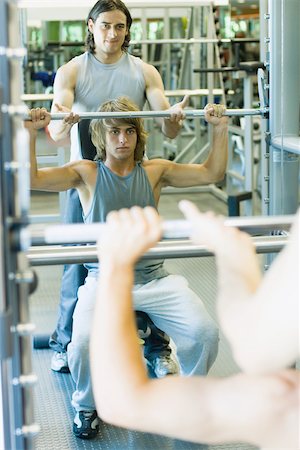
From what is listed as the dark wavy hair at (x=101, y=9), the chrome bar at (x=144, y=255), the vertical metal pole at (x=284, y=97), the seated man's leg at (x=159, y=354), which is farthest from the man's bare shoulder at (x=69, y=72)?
the chrome bar at (x=144, y=255)

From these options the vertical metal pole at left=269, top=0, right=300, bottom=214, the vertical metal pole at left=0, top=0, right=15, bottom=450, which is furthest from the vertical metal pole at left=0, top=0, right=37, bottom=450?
the vertical metal pole at left=269, top=0, right=300, bottom=214

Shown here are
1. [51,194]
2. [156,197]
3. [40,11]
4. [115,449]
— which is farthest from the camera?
[51,194]

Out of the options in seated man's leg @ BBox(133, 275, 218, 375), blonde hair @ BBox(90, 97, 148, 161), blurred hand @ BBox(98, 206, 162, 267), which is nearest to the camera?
blurred hand @ BBox(98, 206, 162, 267)

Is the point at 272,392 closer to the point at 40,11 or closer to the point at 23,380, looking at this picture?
the point at 23,380

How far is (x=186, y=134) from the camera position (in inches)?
343

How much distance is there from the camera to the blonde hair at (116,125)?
3.06 meters

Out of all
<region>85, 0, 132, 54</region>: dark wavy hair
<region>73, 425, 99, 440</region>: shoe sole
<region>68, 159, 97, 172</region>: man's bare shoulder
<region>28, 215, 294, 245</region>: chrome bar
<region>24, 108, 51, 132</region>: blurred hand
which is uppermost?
<region>85, 0, 132, 54</region>: dark wavy hair

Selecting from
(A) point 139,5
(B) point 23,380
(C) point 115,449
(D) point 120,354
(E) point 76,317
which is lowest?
(C) point 115,449

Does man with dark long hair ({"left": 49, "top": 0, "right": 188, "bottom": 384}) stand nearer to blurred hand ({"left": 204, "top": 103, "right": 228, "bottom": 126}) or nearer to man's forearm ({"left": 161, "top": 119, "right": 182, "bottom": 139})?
man's forearm ({"left": 161, "top": 119, "right": 182, "bottom": 139})

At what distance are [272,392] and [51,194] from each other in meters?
6.72

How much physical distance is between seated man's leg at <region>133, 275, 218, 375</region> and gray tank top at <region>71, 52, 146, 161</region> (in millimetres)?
890

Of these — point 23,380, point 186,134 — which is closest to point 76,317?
point 23,380

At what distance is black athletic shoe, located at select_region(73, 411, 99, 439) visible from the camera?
2896 mm

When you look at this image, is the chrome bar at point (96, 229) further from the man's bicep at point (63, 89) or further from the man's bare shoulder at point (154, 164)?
the man's bicep at point (63, 89)
